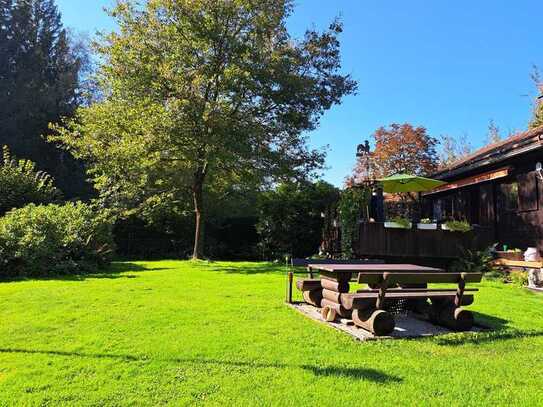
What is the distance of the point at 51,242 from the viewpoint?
13.4 metres

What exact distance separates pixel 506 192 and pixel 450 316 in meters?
10.2

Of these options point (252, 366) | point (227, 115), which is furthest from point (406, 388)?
point (227, 115)

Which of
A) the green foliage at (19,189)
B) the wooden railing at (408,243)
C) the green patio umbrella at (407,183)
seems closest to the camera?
the wooden railing at (408,243)

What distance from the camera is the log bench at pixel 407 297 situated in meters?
5.93

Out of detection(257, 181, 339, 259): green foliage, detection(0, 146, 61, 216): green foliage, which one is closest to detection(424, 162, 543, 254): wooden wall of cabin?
detection(257, 181, 339, 259): green foliage

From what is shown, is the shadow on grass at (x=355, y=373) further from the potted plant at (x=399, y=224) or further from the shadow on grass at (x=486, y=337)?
the potted plant at (x=399, y=224)

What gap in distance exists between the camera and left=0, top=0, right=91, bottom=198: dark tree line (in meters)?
33.1

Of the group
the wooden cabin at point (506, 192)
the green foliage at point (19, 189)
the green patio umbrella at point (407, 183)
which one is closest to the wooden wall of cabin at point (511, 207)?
the wooden cabin at point (506, 192)

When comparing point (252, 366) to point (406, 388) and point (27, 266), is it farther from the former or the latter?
point (27, 266)

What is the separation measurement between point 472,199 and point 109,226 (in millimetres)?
13228

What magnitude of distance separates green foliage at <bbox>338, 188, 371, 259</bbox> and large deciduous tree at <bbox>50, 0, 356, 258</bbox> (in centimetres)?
267

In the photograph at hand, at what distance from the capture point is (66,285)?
33.7ft

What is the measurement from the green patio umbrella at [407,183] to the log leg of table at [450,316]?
8547 mm

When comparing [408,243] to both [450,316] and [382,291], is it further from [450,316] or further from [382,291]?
[382,291]
